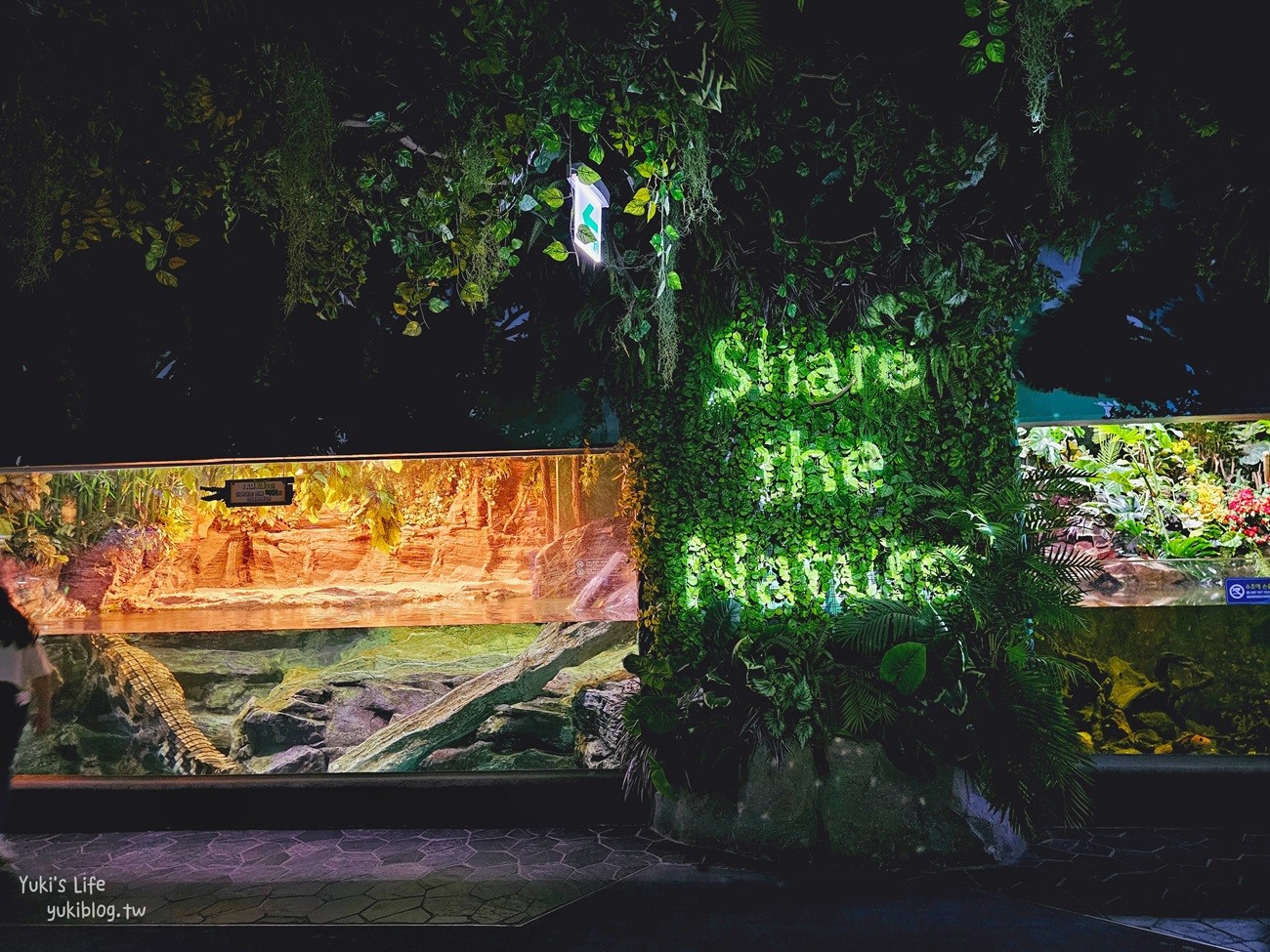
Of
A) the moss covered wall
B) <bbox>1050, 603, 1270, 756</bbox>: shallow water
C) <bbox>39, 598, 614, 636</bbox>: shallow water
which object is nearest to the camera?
the moss covered wall

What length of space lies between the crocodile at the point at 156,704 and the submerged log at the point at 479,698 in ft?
3.82

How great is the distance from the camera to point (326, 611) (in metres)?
7.46

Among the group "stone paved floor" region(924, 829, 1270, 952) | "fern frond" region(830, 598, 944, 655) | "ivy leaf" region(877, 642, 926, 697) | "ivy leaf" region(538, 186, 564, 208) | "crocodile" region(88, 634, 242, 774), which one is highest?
"ivy leaf" region(538, 186, 564, 208)

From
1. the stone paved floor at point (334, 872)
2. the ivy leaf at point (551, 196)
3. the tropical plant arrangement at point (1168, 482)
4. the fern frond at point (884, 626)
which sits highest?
the ivy leaf at point (551, 196)

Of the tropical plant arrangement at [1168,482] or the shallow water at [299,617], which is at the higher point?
the tropical plant arrangement at [1168,482]

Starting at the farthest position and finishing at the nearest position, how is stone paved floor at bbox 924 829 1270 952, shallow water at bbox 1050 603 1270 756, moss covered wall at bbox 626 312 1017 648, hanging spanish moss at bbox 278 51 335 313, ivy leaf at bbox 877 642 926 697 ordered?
1. shallow water at bbox 1050 603 1270 756
2. moss covered wall at bbox 626 312 1017 648
3. ivy leaf at bbox 877 642 926 697
4. hanging spanish moss at bbox 278 51 335 313
5. stone paved floor at bbox 924 829 1270 952

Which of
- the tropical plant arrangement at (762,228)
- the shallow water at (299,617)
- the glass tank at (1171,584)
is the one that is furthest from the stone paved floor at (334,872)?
the glass tank at (1171,584)

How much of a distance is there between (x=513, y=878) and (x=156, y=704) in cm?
405

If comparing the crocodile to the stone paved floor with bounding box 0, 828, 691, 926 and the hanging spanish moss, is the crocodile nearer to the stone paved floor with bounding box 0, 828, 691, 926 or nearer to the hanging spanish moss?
the stone paved floor with bounding box 0, 828, 691, 926

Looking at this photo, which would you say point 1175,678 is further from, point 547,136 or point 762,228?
point 547,136

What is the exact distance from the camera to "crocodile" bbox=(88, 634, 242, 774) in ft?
23.1

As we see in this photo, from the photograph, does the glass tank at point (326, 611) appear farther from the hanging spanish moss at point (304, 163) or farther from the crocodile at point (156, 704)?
the hanging spanish moss at point (304, 163)

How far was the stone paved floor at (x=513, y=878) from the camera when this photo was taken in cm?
452

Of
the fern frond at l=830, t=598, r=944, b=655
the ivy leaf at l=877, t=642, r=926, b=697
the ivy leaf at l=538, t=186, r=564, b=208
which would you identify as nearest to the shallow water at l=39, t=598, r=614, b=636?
the fern frond at l=830, t=598, r=944, b=655
